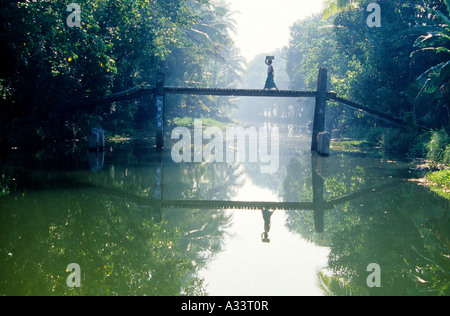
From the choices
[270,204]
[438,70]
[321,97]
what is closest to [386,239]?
[270,204]

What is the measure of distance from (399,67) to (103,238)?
941 inches

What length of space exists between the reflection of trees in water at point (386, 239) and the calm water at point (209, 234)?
2 centimetres

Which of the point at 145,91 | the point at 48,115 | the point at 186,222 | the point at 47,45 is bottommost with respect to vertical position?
the point at 186,222

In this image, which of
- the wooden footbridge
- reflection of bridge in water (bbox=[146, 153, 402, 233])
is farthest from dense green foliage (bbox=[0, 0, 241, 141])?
reflection of bridge in water (bbox=[146, 153, 402, 233])

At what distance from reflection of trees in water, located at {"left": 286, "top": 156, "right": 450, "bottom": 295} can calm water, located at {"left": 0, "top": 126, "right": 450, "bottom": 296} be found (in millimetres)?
24

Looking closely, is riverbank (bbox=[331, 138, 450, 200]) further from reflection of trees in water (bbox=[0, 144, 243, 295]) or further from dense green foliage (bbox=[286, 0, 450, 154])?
reflection of trees in water (bbox=[0, 144, 243, 295])

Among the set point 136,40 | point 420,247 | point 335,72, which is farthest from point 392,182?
point 335,72

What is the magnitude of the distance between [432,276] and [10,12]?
16.7 meters

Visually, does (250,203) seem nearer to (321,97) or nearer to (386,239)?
(386,239)

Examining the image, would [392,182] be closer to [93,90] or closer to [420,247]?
[420,247]

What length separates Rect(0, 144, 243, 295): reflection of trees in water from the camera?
4844mm

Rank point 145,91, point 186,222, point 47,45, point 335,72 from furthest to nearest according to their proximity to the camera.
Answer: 1. point 335,72
2. point 145,91
3. point 47,45
4. point 186,222

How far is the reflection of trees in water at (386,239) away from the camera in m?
5.04

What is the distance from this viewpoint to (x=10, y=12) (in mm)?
15320
